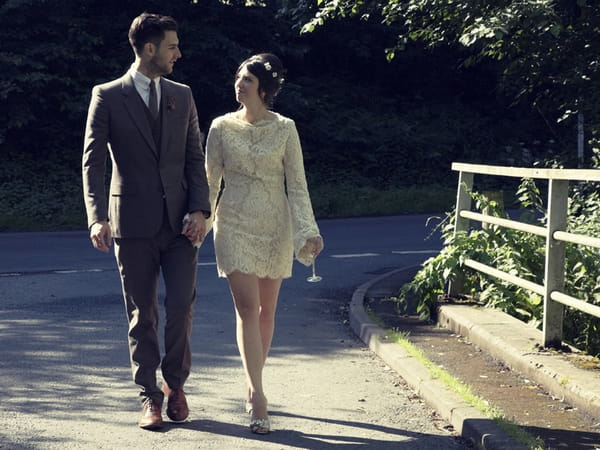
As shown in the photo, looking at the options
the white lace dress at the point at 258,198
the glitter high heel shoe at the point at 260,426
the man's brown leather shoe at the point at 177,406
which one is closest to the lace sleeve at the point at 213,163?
the white lace dress at the point at 258,198

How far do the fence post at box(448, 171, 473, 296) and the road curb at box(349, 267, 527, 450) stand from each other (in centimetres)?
82

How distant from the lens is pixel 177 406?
557cm

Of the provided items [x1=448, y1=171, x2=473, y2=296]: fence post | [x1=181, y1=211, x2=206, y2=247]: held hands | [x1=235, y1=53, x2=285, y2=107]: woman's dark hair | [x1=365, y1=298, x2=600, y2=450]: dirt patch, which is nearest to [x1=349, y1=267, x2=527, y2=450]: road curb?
[x1=365, y1=298, x2=600, y2=450]: dirt patch

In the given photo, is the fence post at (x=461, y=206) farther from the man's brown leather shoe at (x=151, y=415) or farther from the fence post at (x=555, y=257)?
the man's brown leather shoe at (x=151, y=415)

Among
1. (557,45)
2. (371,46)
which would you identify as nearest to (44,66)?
(371,46)

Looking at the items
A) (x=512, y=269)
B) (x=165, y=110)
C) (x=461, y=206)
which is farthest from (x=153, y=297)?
(x=461, y=206)

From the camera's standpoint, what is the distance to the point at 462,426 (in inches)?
212

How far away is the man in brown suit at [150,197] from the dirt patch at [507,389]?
184 centimetres

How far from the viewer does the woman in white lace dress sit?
553 cm

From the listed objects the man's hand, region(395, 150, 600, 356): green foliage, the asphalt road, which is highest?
the man's hand

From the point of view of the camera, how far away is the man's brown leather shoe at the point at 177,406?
18.3 ft

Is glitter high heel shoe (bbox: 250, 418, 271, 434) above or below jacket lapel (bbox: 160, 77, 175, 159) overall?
below

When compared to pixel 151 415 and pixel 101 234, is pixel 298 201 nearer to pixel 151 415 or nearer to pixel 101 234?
pixel 101 234

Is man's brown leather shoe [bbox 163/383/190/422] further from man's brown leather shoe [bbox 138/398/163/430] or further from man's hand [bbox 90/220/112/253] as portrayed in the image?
man's hand [bbox 90/220/112/253]
